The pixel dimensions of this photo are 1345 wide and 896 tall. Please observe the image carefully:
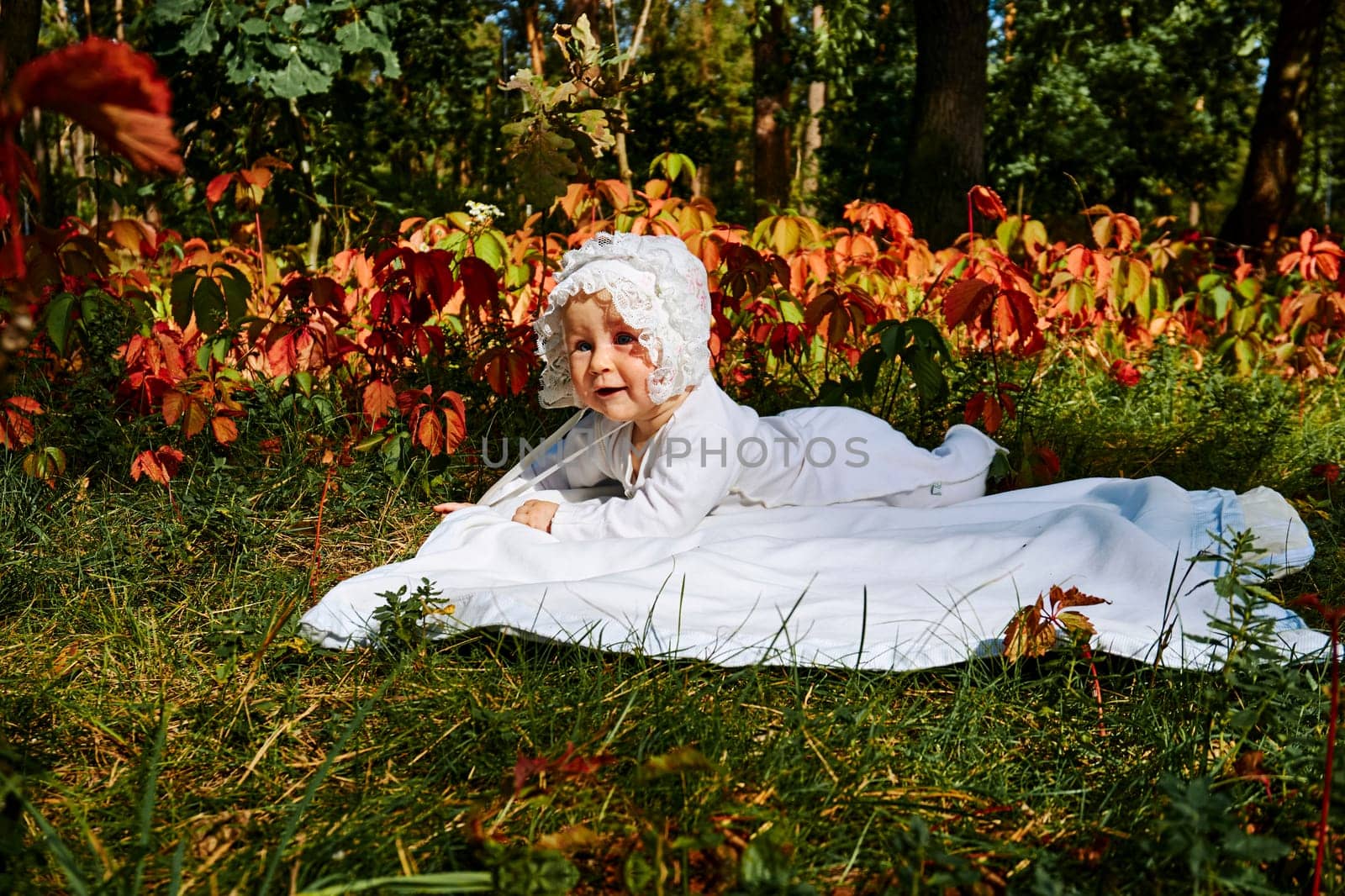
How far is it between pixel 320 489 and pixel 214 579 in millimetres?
469

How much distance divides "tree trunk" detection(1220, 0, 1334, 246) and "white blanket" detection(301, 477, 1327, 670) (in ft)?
20.0

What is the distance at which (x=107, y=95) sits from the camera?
954 mm

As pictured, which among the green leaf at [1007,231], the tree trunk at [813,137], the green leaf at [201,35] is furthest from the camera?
the tree trunk at [813,137]

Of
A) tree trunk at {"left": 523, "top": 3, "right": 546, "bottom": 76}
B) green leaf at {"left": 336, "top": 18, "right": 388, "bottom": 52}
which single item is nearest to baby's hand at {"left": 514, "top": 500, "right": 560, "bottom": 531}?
green leaf at {"left": 336, "top": 18, "right": 388, "bottom": 52}

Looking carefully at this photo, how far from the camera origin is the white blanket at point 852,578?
2.13m

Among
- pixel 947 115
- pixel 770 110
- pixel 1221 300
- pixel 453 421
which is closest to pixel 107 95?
pixel 453 421

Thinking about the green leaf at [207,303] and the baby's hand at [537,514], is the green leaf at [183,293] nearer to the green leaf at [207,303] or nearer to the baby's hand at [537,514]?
the green leaf at [207,303]

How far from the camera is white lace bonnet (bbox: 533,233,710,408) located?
246cm

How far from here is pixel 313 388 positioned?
3.25 metres

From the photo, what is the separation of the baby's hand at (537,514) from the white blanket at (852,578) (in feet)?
0.20

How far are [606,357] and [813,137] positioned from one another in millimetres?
13626

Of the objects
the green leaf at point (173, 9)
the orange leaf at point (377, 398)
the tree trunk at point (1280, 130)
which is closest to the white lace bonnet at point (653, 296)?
the orange leaf at point (377, 398)

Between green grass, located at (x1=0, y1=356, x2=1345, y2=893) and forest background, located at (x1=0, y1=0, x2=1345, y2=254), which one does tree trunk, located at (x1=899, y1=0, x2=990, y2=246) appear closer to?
forest background, located at (x1=0, y1=0, x2=1345, y2=254)

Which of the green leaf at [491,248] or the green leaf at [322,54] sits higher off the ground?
the green leaf at [322,54]
